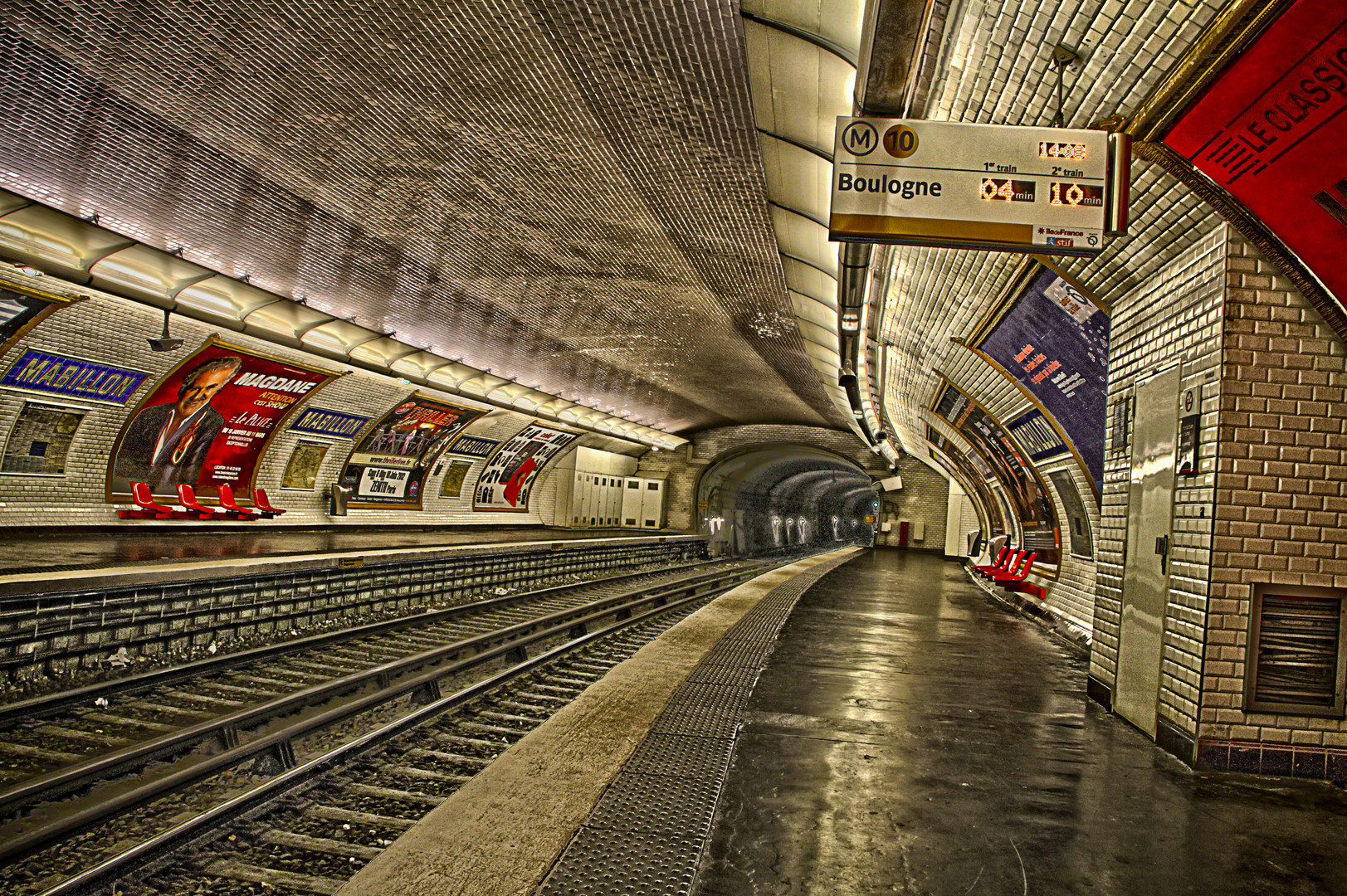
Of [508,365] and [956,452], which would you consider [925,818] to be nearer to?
[508,365]

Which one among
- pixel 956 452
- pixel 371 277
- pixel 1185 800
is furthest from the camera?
pixel 956 452

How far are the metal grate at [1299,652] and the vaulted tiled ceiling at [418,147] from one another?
14.5ft

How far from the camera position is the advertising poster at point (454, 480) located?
21422mm

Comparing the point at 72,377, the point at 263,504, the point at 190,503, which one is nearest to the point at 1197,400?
the point at 72,377

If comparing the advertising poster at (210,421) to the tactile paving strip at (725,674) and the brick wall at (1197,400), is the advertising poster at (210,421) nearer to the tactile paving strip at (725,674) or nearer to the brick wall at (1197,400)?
the tactile paving strip at (725,674)

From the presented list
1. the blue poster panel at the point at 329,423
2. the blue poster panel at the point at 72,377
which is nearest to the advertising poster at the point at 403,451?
the blue poster panel at the point at 329,423

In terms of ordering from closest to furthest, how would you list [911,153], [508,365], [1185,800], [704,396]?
1. [1185,800]
2. [911,153]
3. [508,365]
4. [704,396]

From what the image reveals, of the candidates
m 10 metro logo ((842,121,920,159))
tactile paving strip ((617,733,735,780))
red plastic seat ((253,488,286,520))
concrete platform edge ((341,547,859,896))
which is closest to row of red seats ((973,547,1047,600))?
concrete platform edge ((341,547,859,896))

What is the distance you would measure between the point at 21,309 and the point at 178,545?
3.41m

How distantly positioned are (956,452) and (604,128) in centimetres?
1361

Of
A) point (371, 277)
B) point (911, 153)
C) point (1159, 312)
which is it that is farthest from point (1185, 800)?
point (371, 277)

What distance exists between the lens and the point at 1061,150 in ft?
12.8

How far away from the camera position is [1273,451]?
4184mm

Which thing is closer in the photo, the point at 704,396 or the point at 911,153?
the point at 911,153
